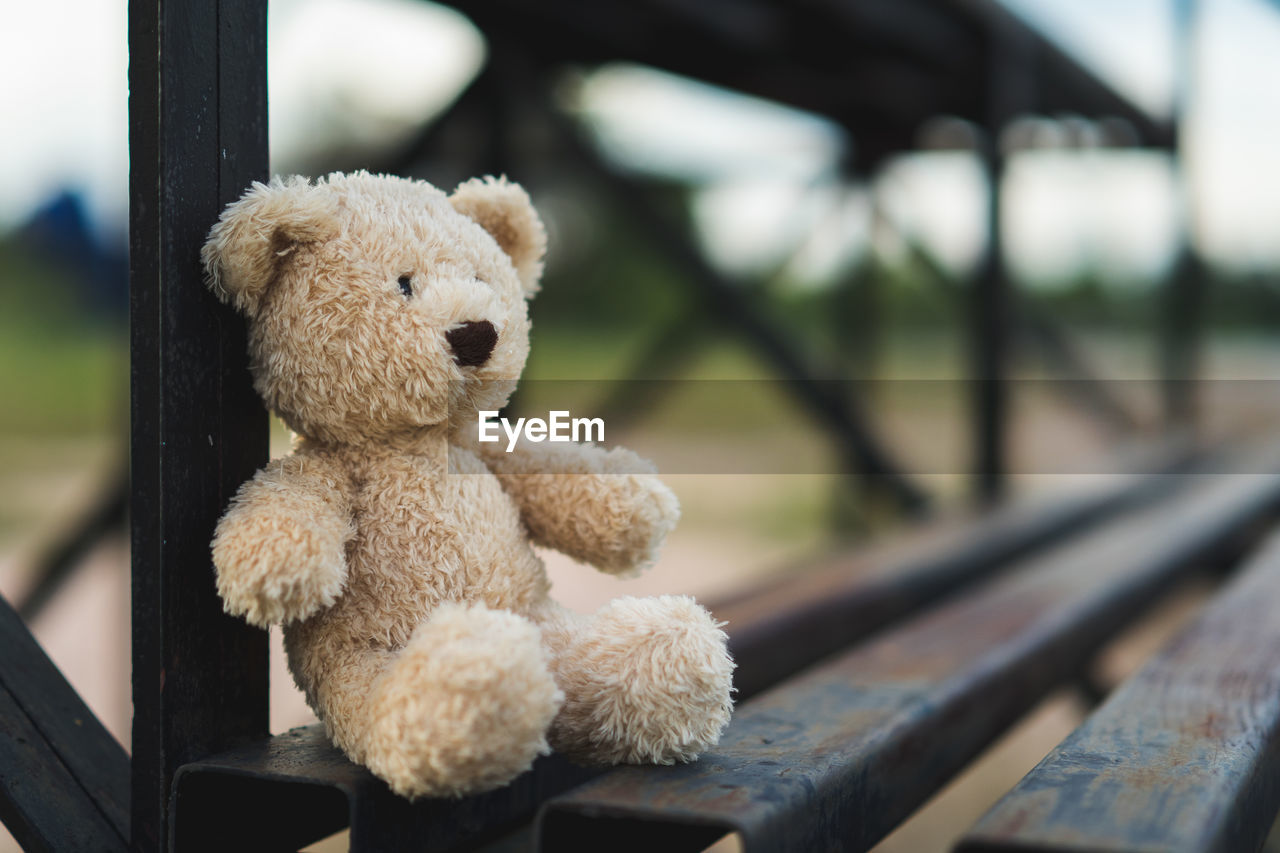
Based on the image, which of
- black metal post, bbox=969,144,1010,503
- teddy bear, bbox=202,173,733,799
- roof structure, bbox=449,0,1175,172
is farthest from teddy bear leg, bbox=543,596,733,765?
black metal post, bbox=969,144,1010,503

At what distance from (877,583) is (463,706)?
1319 mm

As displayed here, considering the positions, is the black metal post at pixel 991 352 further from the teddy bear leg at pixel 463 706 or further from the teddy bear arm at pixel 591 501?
the teddy bear leg at pixel 463 706

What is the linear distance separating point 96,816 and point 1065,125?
4.54 m

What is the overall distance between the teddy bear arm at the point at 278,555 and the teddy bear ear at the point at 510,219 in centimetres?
28

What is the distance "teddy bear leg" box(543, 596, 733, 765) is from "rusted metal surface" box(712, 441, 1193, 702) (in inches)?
17.4

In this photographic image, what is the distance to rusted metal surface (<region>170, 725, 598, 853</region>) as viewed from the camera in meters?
0.74

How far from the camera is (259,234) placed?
2.42 feet

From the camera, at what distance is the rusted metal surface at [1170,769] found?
0.69 m

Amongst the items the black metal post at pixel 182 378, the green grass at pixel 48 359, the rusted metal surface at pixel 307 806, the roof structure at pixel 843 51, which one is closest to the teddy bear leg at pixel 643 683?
the rusted metal surface at pixel 307 806

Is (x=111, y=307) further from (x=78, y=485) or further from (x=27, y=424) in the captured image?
(x=27, y=424)

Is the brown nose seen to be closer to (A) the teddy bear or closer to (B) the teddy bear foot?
(A) the teddy bear

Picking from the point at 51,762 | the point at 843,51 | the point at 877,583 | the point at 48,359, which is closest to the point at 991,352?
the point at 843,51

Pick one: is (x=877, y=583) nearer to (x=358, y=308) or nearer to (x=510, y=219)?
(x=510, y=219)

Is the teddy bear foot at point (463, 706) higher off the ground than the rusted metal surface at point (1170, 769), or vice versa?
the teddy bear foot at point (463, 706)
